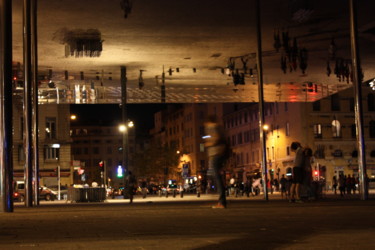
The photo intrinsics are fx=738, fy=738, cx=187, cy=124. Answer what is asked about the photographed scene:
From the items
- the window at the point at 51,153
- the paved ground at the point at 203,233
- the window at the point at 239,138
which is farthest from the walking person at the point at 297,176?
the window at the point at 239,138

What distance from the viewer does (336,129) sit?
85250 mm

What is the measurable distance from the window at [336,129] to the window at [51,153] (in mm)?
31437

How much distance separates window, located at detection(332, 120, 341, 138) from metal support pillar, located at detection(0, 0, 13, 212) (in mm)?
72243

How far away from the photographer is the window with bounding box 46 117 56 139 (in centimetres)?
7981

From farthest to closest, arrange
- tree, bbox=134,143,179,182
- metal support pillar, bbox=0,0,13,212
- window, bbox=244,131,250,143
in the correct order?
1. tree, bbox=134,143,179,182
2. window, bbox=244,131,250,143
3. metal support pillar, bbox=0,0,13,212

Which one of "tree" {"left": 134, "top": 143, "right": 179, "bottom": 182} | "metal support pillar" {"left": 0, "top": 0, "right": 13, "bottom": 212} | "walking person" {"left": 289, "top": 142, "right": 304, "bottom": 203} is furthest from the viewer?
"tree" {"left": 134, "top": 143, "right": 179, "bottom": 182}

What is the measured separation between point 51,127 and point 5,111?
6591cm

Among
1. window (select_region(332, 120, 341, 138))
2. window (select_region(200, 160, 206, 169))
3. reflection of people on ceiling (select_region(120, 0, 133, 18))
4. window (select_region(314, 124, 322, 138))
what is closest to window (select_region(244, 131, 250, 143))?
window (select_region(314, 124, 322, 138))

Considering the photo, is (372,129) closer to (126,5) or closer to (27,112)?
(126,5)

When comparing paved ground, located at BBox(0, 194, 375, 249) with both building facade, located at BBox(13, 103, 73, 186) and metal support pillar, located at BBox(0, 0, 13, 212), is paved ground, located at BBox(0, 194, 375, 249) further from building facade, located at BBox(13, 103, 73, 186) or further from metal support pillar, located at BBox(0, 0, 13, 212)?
building facade, located at BBox(13, 103, 73, 186)

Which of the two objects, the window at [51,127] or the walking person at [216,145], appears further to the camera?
the window at [51,127]

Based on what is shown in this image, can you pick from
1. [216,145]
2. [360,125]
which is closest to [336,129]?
[360,125]

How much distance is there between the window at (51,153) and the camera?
260ft

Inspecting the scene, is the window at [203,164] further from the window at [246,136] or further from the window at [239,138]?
the window at [246,136]
